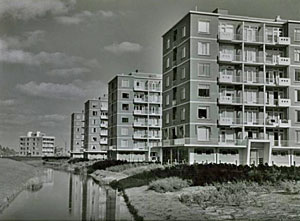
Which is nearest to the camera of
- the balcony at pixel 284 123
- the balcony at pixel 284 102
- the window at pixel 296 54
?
the balcony at pixel 284 123

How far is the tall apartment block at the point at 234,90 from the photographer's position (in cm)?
3722

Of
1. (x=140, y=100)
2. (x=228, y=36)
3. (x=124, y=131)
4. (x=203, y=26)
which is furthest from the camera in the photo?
(x=140, y=100)

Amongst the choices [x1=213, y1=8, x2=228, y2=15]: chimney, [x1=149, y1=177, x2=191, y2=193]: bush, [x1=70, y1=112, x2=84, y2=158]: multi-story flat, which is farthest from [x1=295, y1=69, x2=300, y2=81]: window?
[x1=70, y1=112, x2=84, y2=158]: multi-story flat

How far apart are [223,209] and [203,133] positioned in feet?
77.1

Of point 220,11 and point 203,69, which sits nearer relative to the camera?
point 203,69

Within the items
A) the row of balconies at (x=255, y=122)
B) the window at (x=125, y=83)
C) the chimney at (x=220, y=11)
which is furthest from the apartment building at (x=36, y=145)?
the row of balconies at (x=255, y=122)

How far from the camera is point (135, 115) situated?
60.3 metres

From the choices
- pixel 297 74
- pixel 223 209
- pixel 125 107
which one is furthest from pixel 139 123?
pixel 223 209

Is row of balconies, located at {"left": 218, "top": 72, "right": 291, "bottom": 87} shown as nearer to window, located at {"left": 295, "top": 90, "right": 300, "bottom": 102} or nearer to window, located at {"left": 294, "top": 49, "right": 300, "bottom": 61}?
window, located at {"left": 295, "top": 90, "right": 300, "bottom": 102}

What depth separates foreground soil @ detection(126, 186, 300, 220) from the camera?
1242 cm

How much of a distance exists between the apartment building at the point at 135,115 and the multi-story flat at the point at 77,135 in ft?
129

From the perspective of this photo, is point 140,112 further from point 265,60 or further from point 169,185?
point 169,185

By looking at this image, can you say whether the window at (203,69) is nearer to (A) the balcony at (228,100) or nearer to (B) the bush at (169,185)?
(A) the balcony at (228,100)

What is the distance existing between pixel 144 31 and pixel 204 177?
13613mm
